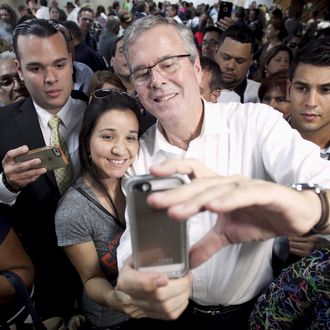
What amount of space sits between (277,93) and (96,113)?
149 cm

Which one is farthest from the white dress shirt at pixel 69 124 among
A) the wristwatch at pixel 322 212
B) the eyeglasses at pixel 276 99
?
the eyeglasses at pixel 276 99

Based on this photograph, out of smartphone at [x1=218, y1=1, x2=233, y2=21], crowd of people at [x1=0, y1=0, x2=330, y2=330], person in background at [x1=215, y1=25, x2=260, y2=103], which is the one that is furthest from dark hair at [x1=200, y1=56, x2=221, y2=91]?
smartphone at [x1=218, y1=1, x2=233, y2=21]

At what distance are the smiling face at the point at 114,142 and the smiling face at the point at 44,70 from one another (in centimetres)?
42

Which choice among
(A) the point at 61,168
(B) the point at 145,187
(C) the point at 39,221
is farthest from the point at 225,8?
(B) the point at 145,187

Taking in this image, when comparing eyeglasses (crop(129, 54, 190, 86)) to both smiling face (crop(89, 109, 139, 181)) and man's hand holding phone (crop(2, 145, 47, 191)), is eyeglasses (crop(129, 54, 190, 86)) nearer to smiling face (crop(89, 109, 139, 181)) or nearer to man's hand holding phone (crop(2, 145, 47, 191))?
smiling face (crop(89, 109, 139, 181))

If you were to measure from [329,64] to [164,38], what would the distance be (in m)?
1.00

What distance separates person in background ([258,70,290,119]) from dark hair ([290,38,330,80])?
0.46 m

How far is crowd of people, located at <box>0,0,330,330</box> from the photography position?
26.7 inches

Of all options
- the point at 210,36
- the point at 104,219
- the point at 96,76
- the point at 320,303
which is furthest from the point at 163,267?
the point at 210,36

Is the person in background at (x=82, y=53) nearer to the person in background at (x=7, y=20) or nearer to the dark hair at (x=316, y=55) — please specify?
the person in background at (x=7, y=20)

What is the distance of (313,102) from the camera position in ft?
5.45

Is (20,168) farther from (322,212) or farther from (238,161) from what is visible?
(322,212)

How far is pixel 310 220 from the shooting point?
676 mm

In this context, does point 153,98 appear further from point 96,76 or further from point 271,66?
point 271,66
